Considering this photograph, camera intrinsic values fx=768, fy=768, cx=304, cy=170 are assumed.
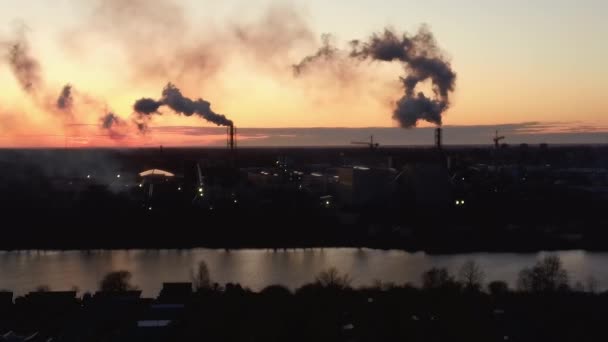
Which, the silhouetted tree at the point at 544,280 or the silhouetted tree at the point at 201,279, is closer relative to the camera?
the silhouetted tree at the point at 544,280

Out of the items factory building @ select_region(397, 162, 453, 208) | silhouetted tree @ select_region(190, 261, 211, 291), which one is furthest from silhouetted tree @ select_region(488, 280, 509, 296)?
factory building @ select_region(397, 162, 453, 208)

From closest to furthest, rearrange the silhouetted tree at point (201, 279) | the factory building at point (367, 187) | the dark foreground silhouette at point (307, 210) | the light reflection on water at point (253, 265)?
the silhouetted tree at point (201, 279), the light reflection on water at point (253, 265), the dark foreground silhouette at point (307, 210), the factory building at point (367, 187)

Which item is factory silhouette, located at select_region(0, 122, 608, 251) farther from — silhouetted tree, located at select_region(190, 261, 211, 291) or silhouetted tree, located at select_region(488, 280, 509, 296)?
silhouetted tree, located at select_region(488, 280, 509, 296)

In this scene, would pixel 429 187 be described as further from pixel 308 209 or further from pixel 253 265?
pixel 253 265

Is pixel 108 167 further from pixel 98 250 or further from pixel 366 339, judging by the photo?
pixel 366 339

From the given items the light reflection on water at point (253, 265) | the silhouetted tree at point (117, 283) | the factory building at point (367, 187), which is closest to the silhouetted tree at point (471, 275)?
the light reflection on water at point (253, 265)

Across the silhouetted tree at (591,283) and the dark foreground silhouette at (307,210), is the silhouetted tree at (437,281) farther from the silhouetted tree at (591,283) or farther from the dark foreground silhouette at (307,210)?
the dark foreground silhouette at (307,210)

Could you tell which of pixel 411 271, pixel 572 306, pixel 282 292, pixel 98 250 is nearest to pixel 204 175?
pixel 98 250
